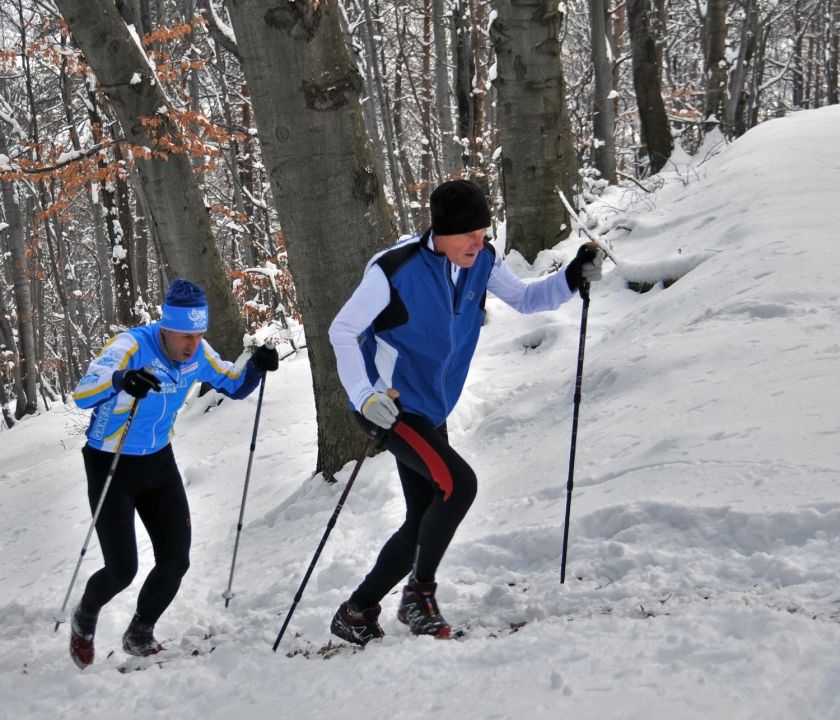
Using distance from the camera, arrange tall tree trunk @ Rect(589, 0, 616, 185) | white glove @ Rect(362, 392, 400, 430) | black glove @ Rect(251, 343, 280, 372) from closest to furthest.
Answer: white glove @ Rect(362, 392, 400, 430)
black glove @ Rect(251, 343, 280, 372)
tall tree trunk @ Rect(589, 0, 616, 185)

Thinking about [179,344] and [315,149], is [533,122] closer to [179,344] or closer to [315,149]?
[315,149]

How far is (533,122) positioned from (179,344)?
542 centimetres

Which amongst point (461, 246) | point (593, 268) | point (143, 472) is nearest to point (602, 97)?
point (593, 268)

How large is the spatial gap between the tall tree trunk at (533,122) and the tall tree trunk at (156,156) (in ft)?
11.5

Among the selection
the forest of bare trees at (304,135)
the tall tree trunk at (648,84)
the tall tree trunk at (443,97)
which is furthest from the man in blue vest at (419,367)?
the tall tree trunk at (443,97)

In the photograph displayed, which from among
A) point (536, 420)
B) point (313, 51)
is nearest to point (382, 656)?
point (536, 420)

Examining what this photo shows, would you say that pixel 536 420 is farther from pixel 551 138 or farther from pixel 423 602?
pixel 551 138

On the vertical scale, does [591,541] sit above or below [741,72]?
below

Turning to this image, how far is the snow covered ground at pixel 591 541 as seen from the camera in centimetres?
A: 258

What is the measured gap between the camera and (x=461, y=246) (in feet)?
10.7

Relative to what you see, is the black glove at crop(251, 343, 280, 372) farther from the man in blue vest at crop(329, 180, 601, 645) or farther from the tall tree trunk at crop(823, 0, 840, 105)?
the tall tree trunk at crop(823, 0, 840, 105)

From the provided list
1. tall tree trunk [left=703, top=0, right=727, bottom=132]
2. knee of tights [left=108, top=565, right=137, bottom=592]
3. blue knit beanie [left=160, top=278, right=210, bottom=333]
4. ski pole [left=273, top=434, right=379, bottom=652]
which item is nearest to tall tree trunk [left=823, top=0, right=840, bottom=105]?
tall tree trunk [left=703, top=0, right=727, bottom=132]

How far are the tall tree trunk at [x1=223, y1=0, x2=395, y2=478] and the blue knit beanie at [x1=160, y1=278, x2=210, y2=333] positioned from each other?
138cm

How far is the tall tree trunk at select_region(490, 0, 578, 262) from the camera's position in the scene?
8.12 metres
